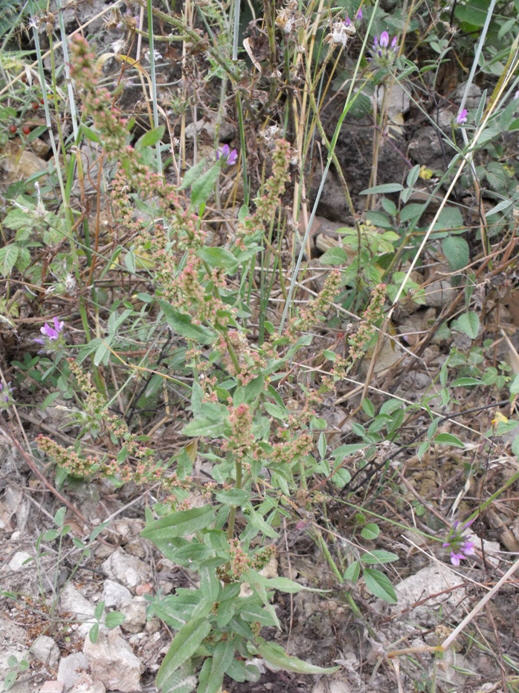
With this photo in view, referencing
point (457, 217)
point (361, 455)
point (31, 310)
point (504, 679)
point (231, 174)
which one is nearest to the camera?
point (504, 679)

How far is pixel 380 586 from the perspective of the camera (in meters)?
1.40

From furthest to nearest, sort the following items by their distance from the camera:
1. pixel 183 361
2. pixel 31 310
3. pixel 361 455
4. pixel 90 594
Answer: pixel 31 310 < pixel 183 361 < pixel 361 455 < pixel 90 594

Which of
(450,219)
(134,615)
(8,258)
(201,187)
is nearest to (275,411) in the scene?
(201,187)

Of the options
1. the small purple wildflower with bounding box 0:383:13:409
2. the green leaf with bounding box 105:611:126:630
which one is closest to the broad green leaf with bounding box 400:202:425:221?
the small purple wildflower with bounding box 0:383:13:409

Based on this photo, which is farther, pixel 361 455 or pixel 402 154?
pixel 402 154

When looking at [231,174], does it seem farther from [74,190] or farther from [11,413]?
[11,413]

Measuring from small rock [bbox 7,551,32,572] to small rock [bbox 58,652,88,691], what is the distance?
29 centimetres

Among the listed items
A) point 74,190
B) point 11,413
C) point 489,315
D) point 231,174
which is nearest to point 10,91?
point 74,190

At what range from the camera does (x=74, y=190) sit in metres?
2.27

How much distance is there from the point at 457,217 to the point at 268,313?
726mm

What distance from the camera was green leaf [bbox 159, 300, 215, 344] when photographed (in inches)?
43.9

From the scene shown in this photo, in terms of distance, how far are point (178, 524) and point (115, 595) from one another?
22.1 inches

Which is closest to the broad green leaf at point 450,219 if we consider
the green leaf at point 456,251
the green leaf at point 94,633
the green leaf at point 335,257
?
the green leaf at point 456,251

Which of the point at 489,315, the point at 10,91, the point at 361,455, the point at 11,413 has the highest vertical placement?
the point at 10,91
